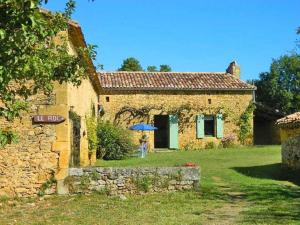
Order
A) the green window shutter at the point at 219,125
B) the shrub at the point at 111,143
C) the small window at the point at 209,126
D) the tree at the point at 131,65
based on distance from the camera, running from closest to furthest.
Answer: the shrub at the point at 111,143, the green window shutter at the point at 219,125, the small window at the point at 209,126, the tree at the point at 131,65

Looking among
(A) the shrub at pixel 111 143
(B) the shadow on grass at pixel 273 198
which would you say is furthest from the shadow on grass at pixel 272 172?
(A) the shrub at pixel 111 143

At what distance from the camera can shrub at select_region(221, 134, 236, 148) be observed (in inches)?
1114

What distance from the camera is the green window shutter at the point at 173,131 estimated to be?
2803cm

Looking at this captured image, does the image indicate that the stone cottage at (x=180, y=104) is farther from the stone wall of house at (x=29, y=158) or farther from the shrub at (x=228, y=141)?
the stone wall of house at (x=29, y=158)

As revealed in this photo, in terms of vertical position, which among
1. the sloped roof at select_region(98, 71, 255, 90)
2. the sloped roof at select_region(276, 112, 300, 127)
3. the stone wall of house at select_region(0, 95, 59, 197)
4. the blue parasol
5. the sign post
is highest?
the sloped roof at select_region(98, 71, 255, 90)

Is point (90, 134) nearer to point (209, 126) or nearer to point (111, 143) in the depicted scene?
point (111, 143)

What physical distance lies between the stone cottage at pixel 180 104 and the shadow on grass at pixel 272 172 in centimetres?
1048

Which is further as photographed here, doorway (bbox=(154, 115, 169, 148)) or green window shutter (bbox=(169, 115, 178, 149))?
doorway (bbox=(154, 115, 169, 148))

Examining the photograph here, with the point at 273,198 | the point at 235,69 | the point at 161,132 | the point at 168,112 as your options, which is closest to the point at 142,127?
the point at 168,112

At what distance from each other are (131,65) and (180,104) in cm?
2219

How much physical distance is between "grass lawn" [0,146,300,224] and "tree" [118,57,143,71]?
1390 inches

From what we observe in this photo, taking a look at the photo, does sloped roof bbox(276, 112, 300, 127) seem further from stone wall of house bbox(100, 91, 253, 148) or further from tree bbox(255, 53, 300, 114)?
tree bbox(255, 53, 300, 114)

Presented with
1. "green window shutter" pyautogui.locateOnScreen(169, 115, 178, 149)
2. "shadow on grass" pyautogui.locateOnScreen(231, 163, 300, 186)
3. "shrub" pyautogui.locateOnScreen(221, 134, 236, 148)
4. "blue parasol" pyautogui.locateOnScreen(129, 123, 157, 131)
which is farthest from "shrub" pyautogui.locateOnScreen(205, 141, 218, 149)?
"shadow on grass" pyautogui.locateOnScreen(231, 163, 300, 186)

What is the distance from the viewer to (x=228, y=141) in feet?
93.2
